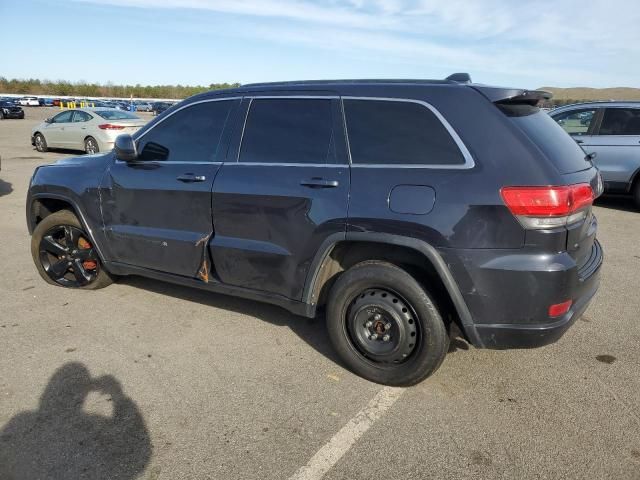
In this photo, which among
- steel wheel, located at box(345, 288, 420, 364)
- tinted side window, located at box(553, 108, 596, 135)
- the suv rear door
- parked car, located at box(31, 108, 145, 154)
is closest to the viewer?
steel wheel, located at box(345, 288, 420, 364)

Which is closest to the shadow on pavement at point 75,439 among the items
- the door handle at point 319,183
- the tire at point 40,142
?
the door handle at point 319,183

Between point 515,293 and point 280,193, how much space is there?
1.57 meters

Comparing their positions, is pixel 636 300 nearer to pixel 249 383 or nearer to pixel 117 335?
pixel 249 383

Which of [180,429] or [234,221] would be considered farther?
[234,221]

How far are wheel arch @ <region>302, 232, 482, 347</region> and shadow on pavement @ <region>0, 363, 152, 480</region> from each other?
4.30 feet

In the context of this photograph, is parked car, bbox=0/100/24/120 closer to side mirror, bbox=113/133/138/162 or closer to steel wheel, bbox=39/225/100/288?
steel wheel, bbox=39/225/100/288

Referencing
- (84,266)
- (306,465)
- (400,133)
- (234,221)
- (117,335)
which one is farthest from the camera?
(84,266)

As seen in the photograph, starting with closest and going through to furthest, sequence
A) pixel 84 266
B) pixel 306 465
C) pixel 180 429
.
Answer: pixel 306 465 < pixel 180 429 < pixel 84 266

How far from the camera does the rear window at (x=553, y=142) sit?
2.80 m

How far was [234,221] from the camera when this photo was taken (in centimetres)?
349

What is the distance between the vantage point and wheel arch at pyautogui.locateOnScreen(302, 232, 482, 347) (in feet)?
9.14

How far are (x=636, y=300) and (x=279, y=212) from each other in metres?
3.53

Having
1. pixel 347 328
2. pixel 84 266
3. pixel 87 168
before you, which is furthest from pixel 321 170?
pixel 84 266

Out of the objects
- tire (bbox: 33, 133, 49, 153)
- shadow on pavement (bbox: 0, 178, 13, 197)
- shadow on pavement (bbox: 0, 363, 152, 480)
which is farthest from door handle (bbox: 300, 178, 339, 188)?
tire (bbox: 33, 133, 49, 153)
